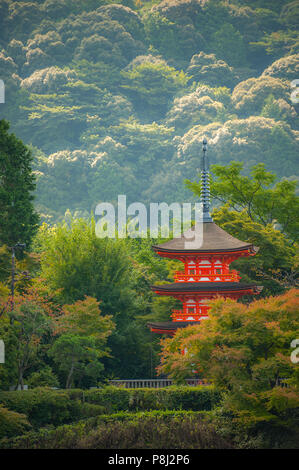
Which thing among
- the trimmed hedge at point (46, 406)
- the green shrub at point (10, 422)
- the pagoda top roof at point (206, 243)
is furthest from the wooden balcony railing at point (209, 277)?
the green shrub at point (10, 422)

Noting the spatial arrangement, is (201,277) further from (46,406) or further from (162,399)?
(46,406)

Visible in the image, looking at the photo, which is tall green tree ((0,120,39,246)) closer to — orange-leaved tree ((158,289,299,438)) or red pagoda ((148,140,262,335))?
red pagoda ((148,140,262,335))

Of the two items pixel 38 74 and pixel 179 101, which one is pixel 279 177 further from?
pixel 38 74

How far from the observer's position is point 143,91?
134000 millimetres

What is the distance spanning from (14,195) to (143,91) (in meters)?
99.7

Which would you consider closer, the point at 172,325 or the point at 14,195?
the point at 172,325

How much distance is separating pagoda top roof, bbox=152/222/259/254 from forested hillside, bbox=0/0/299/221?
66156 mm

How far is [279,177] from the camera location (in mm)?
104312

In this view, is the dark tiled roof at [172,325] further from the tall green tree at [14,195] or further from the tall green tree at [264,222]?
the tall green tree at [14,195]

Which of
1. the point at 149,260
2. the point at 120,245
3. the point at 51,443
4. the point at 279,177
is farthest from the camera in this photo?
the point at 279,177

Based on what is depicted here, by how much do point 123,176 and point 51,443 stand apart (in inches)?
3366

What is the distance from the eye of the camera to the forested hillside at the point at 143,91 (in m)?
107

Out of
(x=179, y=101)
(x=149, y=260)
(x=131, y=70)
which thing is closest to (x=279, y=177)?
(x=179, y=101)

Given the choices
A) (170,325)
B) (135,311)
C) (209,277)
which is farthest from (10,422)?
(135,311)
